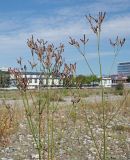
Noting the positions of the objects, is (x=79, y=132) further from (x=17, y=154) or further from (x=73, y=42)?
(x=73, y=42)

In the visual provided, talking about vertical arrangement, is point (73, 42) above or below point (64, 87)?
above

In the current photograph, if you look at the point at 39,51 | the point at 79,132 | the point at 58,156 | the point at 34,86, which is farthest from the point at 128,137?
the point at 39,51

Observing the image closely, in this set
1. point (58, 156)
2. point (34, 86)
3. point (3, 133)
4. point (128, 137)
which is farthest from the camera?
point (128, 137)

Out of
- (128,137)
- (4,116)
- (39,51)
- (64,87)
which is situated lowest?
(128,137)

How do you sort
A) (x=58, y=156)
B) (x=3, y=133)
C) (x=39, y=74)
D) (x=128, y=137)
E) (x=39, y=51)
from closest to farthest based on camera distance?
(x=39, y=51) → (x=39, y=74) → (x=58, y=156) → (x=3, y=133) → (x=128, y=137)

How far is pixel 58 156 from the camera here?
8.26m

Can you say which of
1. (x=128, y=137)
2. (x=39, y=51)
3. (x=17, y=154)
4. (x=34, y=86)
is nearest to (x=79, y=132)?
(x=128, y=137)

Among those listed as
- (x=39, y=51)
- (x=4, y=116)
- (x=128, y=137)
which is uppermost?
(x=39, y=51)

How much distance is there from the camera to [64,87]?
4.50 meters

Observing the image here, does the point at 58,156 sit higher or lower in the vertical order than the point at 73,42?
lower

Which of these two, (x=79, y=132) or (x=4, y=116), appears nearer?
(x=4, y=116)

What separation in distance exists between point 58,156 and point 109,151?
51.3 inches

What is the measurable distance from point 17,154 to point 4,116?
1.13 m

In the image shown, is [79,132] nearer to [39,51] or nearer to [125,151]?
[125,151]
